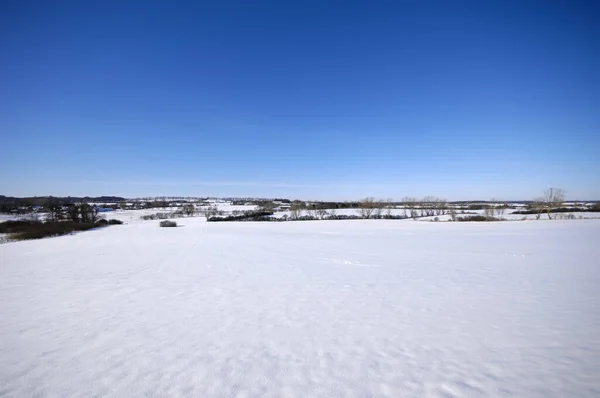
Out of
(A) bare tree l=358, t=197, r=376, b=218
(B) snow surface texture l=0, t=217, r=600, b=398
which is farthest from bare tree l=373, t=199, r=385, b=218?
(B) snow surface texture l=0, t=217, r=600, b=398

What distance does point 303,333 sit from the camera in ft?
15.9

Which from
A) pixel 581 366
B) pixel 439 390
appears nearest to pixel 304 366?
pixel 439 390

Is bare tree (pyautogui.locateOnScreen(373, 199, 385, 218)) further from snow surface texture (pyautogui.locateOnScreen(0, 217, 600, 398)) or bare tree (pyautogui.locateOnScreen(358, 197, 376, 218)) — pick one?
snow surface texture (pyautogui.locateOnScreen(0, 217, 600, 398))

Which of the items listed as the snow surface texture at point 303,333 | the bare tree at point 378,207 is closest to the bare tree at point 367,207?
the bare tree at point 378,207

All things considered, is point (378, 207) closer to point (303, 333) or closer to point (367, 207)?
point (367, 207)

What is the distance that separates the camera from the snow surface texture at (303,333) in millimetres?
3355

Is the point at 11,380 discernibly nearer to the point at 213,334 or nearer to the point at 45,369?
the point at 45,369

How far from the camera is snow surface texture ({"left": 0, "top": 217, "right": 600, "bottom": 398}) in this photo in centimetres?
336

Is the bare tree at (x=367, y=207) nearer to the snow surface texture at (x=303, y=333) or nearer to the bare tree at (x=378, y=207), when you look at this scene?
the bare tree at (x=378, y=207)

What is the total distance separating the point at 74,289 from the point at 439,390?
10.1 metres

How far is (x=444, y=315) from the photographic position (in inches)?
219

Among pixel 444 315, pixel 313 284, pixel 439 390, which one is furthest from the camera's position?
pixel 313 284

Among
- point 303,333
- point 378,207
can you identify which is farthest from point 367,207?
point 303,333

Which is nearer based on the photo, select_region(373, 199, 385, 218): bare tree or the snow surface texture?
the snow surface texture
